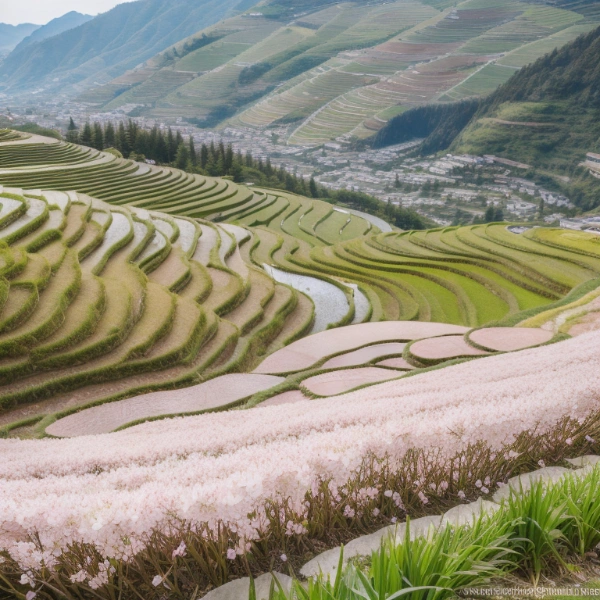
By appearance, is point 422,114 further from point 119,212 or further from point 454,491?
point 454,491

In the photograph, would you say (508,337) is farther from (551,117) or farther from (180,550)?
(551,117)

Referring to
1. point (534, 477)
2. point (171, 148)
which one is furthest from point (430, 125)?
point (534, 477)

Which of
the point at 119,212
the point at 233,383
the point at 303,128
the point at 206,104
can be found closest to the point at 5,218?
the point at 119,212

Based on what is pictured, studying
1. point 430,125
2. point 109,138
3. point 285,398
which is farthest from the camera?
point 430,125

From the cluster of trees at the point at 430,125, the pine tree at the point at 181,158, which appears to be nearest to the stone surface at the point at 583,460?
the pine tree at the point at 181,158

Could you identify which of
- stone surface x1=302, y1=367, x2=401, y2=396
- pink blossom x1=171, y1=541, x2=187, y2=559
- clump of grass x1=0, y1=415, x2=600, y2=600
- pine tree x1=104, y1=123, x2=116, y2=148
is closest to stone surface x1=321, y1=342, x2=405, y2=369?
stone surface x1=302, y1=367, x2=401, y2=396

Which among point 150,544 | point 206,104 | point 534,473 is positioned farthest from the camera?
point 206,104

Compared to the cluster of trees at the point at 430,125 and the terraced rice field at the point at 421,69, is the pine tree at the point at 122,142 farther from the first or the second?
the cluster of trees at the point at 430,125
